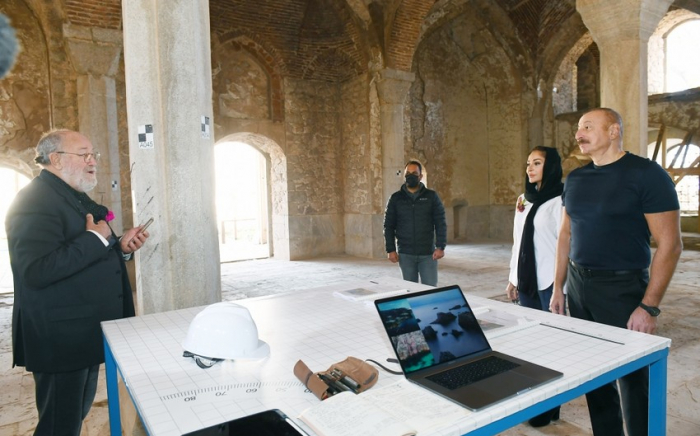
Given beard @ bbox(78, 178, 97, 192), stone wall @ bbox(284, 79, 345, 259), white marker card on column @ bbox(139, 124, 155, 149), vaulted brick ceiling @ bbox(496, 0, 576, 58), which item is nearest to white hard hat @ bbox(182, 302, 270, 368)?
beard @ bbox(78, 178, 97, 192)

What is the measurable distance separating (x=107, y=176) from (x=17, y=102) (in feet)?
8.65

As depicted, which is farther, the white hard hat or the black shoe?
the black shoe


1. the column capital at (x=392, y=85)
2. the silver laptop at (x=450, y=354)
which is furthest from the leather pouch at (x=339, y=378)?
the column capital at (x=392, y=85)

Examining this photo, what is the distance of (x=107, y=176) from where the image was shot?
7.53 meters

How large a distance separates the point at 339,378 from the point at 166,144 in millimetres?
2254

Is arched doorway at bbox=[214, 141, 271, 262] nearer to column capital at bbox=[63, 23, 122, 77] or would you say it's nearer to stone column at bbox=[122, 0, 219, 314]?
column capital at bbox=[63, 23, 122, 77]

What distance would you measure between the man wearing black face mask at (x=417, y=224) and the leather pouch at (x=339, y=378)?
11.7ft

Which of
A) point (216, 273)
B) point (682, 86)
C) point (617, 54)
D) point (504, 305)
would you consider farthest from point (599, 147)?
point (682, 86)

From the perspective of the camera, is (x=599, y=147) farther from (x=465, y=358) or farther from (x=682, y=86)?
(x=682, y=86)

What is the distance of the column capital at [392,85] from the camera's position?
1041 centimetres

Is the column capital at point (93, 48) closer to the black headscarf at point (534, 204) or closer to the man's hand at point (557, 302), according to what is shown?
the black headscarf at point (534, 204)

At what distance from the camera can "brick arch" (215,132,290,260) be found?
11.3 m

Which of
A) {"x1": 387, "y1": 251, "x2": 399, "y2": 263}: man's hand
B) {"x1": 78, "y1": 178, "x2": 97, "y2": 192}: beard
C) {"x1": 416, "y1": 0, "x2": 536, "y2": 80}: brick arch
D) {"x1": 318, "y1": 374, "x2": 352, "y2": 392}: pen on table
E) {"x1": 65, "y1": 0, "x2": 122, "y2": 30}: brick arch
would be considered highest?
{"x1": 416, "y1": 0, "x2": 536, "y2": 80}: brick arch

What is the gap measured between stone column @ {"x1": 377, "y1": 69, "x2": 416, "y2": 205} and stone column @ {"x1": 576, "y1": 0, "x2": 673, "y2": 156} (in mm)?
5567
